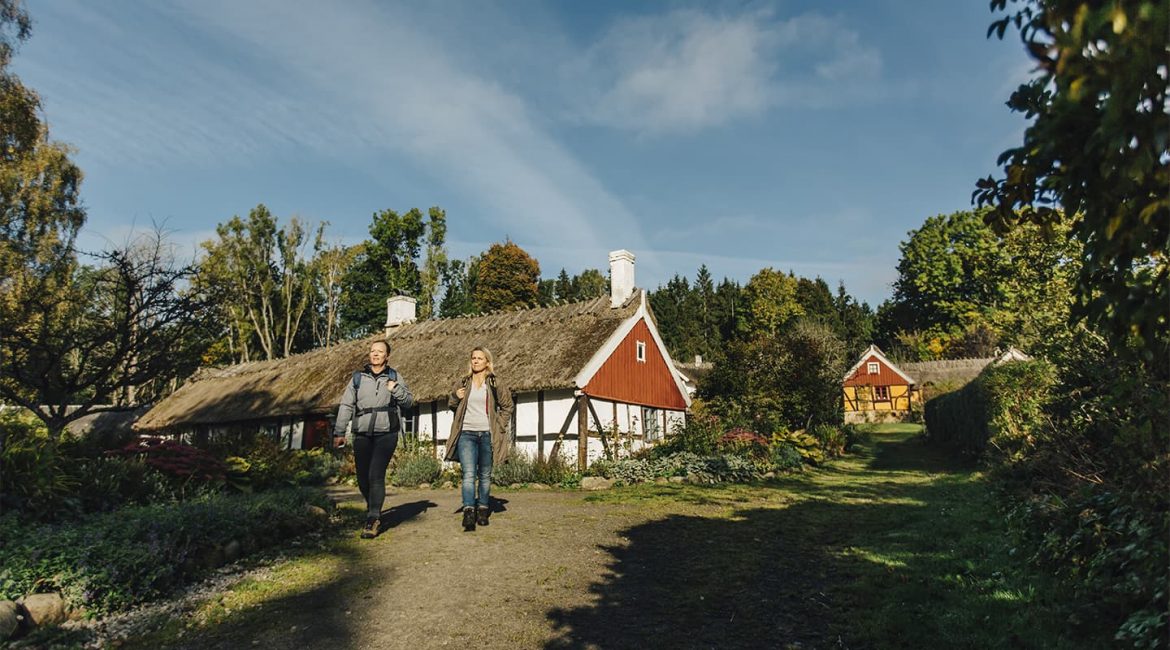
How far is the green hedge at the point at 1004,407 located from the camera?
11312 millimetres

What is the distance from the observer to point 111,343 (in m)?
12.7

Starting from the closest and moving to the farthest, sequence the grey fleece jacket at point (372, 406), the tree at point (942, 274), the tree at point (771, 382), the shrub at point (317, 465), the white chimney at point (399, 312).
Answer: the grey fleece jacket at point (372, 406) < the shrub at point (317, 465) < the tree at point (771, 382) < the white chimney at point (399, 312) < the tree at point (942, 274)

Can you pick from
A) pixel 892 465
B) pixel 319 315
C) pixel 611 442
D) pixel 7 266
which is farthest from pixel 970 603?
pixel 319 315

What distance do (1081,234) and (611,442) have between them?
1580 cm

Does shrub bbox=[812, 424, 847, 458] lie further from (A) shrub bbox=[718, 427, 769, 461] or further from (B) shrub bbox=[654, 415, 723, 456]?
(B) shrub bbox=[654, 415, 723, 456]

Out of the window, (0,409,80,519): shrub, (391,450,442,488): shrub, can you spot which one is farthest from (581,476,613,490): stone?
(0,409,80,519): shrub

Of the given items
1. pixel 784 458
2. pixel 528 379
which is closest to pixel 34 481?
pixel 528 379

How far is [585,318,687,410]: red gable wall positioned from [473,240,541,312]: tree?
27.5 meters

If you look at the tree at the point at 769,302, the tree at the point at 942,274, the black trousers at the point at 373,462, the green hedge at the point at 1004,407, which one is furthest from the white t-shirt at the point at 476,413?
the tree at the point at 769,302

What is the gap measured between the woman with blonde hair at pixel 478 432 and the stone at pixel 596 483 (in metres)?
5.97

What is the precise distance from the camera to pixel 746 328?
68.2 metres

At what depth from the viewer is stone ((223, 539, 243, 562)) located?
662 cm

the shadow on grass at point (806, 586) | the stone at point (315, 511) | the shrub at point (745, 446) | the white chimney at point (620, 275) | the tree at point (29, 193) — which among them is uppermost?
the tree at point (29, 193)

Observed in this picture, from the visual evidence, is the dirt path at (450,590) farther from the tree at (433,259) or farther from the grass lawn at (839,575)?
the tree at (433,259)
